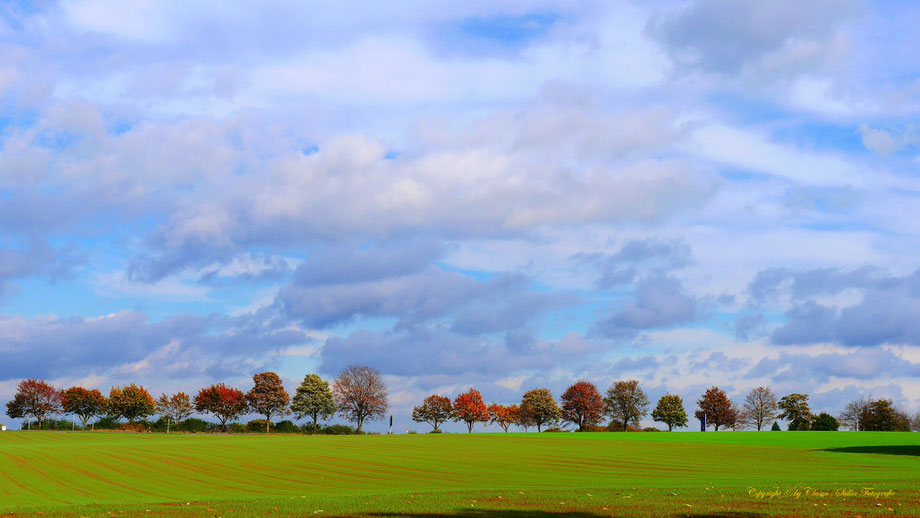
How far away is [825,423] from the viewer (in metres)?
129

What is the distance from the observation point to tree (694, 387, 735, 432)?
153 meters

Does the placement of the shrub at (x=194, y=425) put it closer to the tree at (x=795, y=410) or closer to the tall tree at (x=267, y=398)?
the tall tree at (x=267, y=398)

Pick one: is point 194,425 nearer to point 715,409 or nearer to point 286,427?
point 286,427

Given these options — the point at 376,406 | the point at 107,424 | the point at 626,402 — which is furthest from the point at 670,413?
the point at 107,424

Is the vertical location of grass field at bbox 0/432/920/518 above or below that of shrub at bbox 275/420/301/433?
above

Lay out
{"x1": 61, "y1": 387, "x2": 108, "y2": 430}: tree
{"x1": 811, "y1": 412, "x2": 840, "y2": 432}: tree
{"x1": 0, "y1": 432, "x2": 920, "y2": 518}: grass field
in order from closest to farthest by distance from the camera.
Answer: {"x1": 0, "y1": 432, "x2": 920, "y2": 518}: grass field → {"x1": 811, "y1": 412, "x2": 840, "y2": 432}: tree → {"x1": 61, "y1": 387, "x2": 108, "y2": 430}: tree

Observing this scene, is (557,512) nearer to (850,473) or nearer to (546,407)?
(850,473)

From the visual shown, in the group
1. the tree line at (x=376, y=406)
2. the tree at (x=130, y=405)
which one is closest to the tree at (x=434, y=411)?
the tree line at (x=376, y=406)

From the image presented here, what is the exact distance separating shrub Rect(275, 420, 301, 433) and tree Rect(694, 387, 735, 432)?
83.5 meters

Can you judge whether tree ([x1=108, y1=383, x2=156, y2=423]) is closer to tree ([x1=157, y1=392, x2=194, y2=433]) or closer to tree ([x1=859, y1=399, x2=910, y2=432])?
tree ([x1=157, y1=392, x2=194, y2=433])

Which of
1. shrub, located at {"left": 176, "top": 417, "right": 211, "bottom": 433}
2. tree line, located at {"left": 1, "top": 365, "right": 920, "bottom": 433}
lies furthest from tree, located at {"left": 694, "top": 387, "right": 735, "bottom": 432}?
shrub, located at {"left": 176, "top": 417, "right": 211, "bottom": 433}

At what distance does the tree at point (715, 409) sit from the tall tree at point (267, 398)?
86103mm

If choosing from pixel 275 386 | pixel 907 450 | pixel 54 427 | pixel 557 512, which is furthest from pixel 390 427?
pixel 557 512

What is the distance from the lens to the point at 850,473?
40094 millimetres
